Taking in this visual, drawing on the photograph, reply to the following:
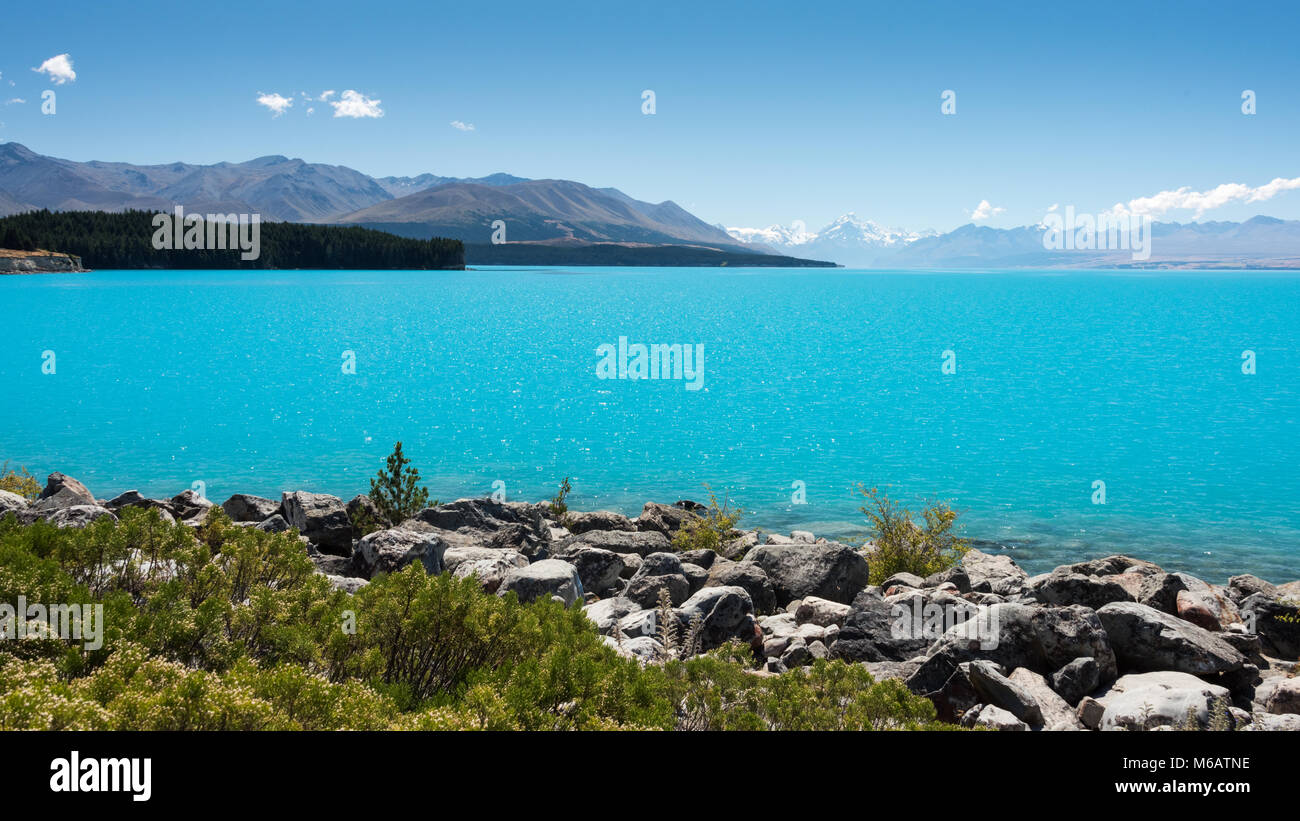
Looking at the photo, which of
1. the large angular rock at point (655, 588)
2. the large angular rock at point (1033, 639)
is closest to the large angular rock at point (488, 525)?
the large angular rock at point (655, 588)

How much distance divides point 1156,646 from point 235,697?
1012cm

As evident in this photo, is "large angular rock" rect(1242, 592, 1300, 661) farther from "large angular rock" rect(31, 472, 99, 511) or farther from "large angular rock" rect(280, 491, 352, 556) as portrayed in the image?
"large angular rock" rect(31, 472, 99, 511)

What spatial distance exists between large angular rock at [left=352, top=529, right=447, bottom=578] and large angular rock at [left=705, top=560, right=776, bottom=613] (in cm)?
465

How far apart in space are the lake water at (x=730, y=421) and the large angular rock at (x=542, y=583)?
470 inches

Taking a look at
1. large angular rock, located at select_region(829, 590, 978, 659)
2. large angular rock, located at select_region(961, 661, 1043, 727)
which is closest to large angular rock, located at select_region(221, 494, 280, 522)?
large angular rock, located at select_region(829, 590, 978, 659)

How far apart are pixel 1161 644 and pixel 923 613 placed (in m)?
2.83

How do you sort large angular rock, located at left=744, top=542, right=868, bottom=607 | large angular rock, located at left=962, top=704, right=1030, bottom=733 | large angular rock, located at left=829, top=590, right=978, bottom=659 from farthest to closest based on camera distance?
large angular rock, located at left=744, top=542, right=868, bottom=607, large angular rock, located at left=829, top=590, right=978, bottom=659, large angular rock, located at left=962, top=704, right=1030, bottom=733

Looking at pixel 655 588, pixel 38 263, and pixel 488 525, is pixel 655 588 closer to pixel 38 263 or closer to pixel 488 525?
pixel 488 525

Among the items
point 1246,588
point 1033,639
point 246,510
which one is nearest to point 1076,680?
point 1033,639

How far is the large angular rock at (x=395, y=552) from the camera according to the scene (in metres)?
13.3

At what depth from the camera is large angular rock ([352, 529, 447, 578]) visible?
523 inches

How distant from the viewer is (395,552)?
1332 centimetres

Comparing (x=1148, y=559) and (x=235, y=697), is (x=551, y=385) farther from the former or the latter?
(x=235, y=697)
